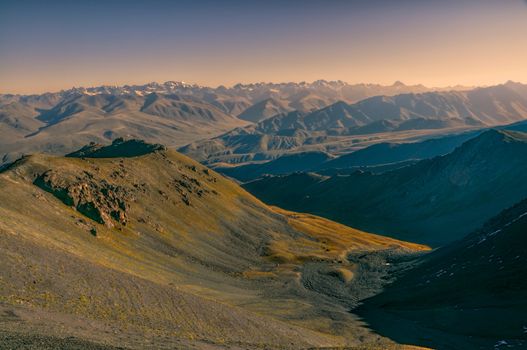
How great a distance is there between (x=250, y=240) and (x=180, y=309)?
87246 mm

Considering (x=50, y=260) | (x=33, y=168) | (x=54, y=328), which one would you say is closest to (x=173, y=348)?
(x=54, y=328)

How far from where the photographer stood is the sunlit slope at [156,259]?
6128 centimetres

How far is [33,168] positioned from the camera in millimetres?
122688

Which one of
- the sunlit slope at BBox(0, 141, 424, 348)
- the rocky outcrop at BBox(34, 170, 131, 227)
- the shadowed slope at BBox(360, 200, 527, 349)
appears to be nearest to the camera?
the sunlit slope at BBox(0, 141, 424, 348)

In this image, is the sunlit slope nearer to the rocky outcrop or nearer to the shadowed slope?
the rocky outcrop

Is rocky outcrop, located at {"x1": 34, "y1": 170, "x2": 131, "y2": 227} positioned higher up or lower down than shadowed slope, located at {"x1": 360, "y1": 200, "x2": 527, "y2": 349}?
higher up

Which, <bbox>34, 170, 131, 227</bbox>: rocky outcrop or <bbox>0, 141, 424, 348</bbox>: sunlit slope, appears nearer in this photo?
<bbox>0, 141, 424, 348</bbox>: sunlit slope

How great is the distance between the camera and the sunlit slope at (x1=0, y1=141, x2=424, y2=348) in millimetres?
61281

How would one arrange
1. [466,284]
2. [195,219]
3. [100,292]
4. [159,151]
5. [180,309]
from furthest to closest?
[159,151] < [195,219] < [466,284] < [180,309] < [100,292]

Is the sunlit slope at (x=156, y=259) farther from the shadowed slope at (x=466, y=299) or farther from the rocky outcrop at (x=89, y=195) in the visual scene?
the shadowed slope at (x=466, y=299)

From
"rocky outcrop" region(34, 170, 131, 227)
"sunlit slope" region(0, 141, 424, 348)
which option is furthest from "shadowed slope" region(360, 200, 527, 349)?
"rocky outcrop" region(34, 170, 131, 227)

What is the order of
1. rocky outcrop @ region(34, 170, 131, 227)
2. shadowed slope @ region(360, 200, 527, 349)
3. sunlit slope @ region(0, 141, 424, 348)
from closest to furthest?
sunlit slope @ region(0, 141, 424, 348)
shadowed slope @ region(360, 200, 527, 349)
rocky outcrop @ region(34, 170, 131, 227)

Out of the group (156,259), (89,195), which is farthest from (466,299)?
(89,195)

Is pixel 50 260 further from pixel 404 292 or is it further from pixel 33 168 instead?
pixel 404 292
